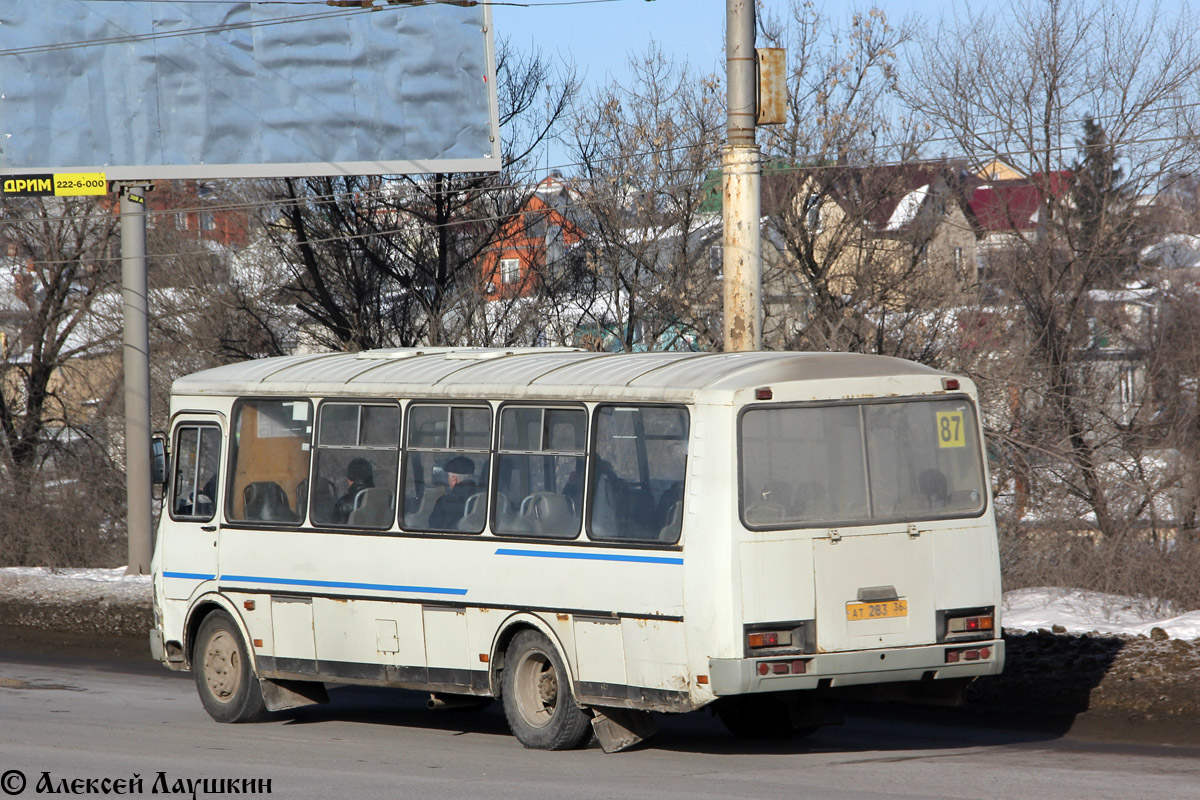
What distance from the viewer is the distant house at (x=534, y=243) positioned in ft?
86.0

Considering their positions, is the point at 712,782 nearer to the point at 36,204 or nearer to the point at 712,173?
the point at 712,173

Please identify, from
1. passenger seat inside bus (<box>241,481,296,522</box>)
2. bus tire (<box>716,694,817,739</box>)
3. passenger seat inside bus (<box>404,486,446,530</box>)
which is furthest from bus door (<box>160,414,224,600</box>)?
bus tire (<box>716,694,817,739</box>)

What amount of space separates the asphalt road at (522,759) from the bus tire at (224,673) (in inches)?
7.7

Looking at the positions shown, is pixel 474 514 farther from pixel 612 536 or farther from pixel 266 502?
pixel 266 502

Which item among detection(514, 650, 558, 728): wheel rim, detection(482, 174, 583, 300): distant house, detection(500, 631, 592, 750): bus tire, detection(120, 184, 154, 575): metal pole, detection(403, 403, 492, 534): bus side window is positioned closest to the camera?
detection(500, 631, 592, 750): bus tire

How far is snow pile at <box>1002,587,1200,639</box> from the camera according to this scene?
40.5 feet

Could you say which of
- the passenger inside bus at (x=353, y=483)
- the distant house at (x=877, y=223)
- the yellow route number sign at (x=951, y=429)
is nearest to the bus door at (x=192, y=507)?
the passenger inside bus at (x=353, y=483)

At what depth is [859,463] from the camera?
A: 9.18 meters

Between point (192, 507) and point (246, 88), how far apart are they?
11.3m

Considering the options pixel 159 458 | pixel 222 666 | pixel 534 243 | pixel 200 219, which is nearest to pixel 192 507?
pixel 159 458

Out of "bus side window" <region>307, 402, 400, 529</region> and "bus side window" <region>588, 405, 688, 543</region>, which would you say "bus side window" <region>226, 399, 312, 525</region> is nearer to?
"bus side window" <region>307, 402, 400, 529</region>

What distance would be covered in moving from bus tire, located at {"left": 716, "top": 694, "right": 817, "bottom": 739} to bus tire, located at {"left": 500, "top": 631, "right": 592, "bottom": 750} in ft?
3.56

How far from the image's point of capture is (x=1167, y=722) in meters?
10.5

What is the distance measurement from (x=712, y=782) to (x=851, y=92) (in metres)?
17.4
